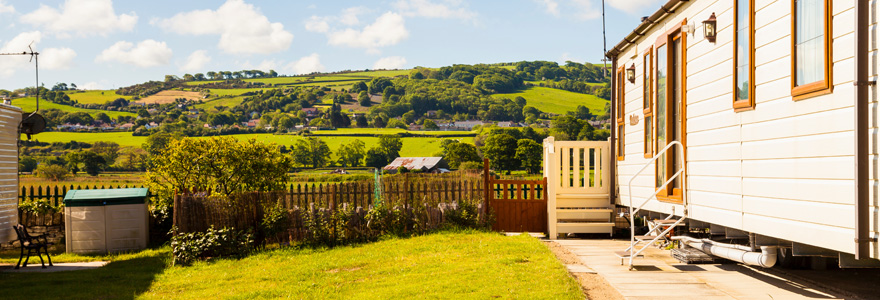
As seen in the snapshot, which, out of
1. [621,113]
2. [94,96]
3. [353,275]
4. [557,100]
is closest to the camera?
[353,275]

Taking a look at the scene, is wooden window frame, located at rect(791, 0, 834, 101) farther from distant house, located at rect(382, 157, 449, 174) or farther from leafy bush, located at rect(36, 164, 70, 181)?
leafy bush, located at rect(36, 164, 70, 181)

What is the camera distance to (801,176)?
5.82m

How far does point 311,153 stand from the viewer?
9206 centimetres

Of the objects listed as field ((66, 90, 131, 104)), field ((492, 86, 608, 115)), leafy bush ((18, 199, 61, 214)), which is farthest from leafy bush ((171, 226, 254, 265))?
field ((66, 90, 131, 104))

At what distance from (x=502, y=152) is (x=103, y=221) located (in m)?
75.3

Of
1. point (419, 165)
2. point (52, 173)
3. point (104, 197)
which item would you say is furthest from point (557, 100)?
point (104, 197)

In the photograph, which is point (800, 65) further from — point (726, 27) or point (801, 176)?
point (726, 27)

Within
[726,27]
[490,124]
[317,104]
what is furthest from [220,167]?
[317,104]

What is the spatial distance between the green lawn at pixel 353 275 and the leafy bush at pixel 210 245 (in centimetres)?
27

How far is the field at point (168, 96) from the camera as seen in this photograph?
140 meters

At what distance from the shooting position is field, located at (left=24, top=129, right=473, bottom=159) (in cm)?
9631

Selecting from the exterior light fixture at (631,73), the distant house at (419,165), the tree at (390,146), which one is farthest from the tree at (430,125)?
the exterior light fixture at (631,73)

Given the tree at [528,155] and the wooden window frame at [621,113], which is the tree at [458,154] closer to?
the tree at [528,155]

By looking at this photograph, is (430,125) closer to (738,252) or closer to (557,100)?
(557,100)
